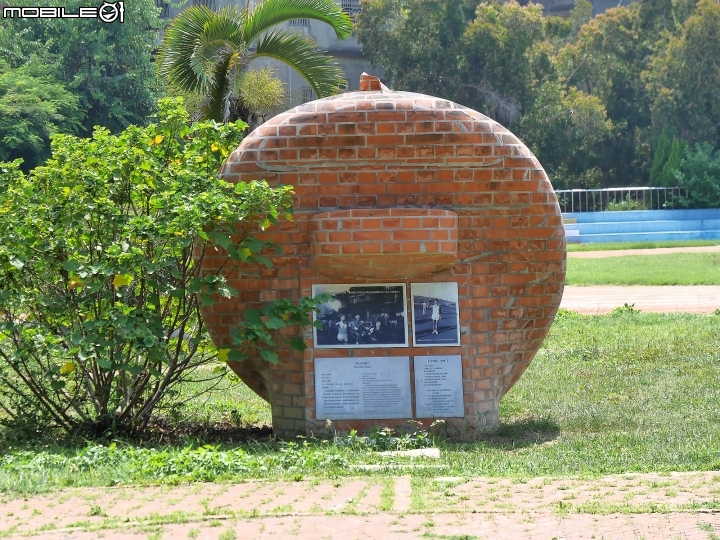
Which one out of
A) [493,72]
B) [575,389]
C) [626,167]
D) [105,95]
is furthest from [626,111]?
[575,389]

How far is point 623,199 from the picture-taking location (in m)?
35.7

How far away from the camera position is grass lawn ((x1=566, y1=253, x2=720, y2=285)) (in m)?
20.5

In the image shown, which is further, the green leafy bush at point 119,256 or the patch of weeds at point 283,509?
the green leafy bush at point 119,256

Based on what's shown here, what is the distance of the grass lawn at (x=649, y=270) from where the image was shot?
20.5m

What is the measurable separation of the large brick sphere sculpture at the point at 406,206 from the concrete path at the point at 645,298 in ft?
27.2

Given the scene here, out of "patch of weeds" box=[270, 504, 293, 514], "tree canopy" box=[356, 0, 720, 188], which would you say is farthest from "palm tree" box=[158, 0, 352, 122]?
"tree canopy" box=[356, 0, 720, 188]

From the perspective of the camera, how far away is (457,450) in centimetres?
680

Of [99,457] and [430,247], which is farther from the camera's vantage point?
[430,247]

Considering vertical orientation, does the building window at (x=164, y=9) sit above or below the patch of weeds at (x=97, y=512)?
above

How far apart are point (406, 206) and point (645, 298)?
1133 cm

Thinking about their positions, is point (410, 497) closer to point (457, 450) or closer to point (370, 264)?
point (457, 450)

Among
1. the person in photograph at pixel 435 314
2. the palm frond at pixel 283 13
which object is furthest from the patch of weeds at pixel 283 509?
the palm frond at pixel 283 13

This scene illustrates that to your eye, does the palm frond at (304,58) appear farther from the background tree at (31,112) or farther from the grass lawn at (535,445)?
the background tree at (31,112)

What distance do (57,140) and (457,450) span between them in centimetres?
327
